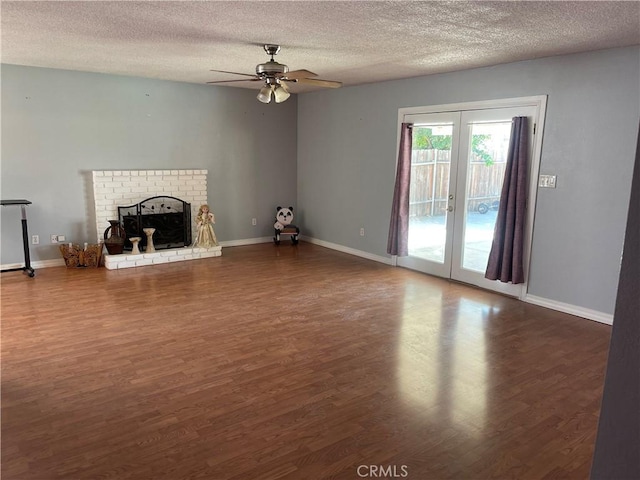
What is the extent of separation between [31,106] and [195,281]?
2.90 metres

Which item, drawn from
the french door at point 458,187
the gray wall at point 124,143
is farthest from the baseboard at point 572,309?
the gray wall at point 124,143

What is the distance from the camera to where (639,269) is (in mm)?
687

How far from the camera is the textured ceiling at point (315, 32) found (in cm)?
297

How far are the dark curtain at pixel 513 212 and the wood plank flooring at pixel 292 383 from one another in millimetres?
367

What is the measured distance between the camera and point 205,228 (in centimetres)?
679

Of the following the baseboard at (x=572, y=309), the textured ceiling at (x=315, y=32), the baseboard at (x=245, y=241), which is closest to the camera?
the textured ceiling at (x=315, y=32)

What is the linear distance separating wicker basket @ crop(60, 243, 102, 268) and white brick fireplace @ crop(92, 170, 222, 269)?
0.62ft

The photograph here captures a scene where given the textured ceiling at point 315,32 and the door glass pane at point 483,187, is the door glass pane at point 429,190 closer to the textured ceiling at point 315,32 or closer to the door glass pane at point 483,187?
the door glass pane at point 483,187

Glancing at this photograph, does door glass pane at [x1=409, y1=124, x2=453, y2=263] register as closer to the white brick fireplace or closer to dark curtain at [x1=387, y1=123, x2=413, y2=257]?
dark curtain at [x1=387, y1=123, x2=413, y2=257]

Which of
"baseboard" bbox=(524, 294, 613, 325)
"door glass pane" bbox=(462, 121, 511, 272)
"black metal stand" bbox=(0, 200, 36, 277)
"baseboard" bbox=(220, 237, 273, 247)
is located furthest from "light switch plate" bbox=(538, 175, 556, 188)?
"black metal stand" bbox=(0, 200, 36, 277)

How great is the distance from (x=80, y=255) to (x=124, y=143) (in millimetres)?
1594

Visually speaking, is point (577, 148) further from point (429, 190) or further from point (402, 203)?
point (402, 203)

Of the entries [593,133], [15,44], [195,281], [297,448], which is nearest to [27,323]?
[195,281]

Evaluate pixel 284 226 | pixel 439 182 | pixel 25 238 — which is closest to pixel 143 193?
pixel 25 238
